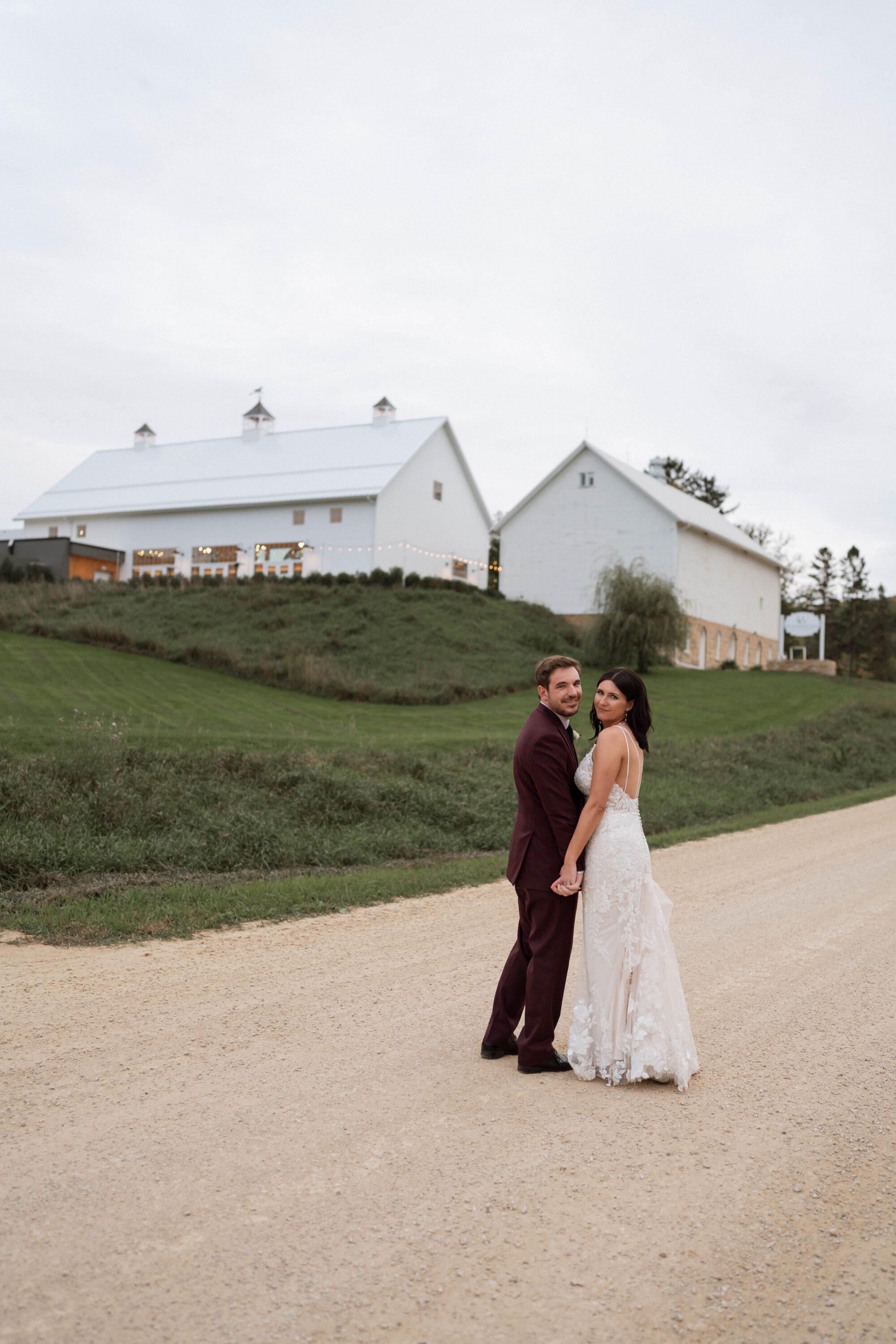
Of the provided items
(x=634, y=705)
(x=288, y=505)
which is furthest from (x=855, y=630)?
(x=634, y=705)

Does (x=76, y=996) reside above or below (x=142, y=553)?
below

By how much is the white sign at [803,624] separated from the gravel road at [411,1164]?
48143mm

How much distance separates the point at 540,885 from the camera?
5.07m

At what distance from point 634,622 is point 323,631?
11.0 m

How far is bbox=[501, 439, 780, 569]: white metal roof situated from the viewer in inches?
1761

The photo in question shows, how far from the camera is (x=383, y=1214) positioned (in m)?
3.49

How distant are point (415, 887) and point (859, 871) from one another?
5192 mm

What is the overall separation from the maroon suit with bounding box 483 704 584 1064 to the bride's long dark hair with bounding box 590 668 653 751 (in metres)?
0.29

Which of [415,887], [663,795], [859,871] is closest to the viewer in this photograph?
[415,887]

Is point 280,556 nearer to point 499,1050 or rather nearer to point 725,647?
point 725,647

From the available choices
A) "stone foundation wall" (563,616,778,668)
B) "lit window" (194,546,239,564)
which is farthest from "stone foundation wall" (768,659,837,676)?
"lit window" (194,546,239,564)

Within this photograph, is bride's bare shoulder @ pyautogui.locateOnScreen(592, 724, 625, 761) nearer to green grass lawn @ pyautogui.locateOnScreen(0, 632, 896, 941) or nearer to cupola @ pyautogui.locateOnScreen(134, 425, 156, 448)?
A: green grass lawn @ pyautogui.locateOnScreen(0, 632, 896, 941)

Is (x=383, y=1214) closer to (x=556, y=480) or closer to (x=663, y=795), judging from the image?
Answer: (x=663, y=795)

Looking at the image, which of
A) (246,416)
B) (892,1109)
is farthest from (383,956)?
(246,416)
